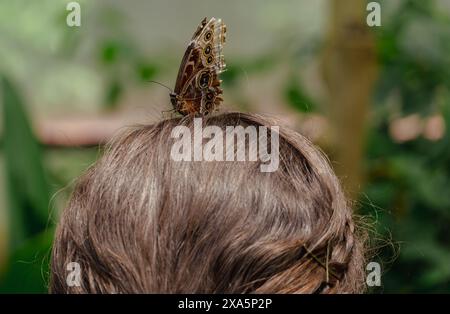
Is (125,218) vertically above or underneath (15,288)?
above

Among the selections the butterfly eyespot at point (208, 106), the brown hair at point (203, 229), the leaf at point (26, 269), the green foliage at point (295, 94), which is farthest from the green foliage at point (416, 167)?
the brown hair at point (203, 229)

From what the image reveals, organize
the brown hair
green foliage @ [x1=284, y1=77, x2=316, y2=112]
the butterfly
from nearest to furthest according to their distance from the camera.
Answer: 1. the brown hair
2. the butterfly
3. green foliage @ [x1=284, y1=77, x2=316, y2=112]

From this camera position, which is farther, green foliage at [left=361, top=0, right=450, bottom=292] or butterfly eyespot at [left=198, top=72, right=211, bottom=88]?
green foliage at [left=361, top=0, right=450, bottom=292]

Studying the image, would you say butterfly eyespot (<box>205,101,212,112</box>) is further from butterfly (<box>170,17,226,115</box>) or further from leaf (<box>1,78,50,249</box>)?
leaf (<box>1,78,50,249</box>)

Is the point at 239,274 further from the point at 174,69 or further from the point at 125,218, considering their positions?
the point at 174,69

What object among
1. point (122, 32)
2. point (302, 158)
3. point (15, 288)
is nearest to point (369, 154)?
point (122, 32)
